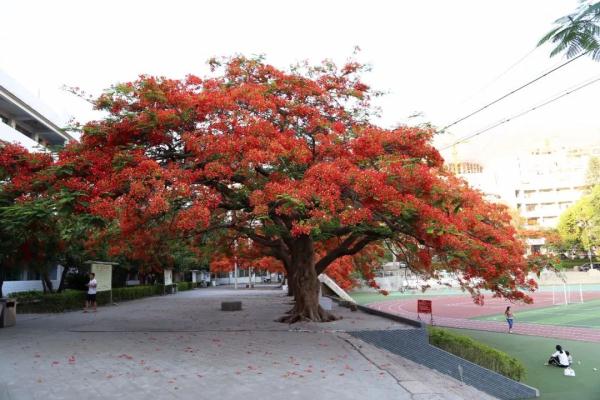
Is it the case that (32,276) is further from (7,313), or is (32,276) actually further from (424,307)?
(424,307)

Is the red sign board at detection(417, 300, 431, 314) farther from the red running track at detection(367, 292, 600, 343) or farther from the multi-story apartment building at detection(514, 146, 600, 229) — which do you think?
the multi-story apartment building at detection(514, 146, 600, 229)

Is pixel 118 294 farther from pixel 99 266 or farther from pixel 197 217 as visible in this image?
pixel 197 217

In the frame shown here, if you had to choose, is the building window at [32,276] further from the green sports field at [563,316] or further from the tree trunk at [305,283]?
the green sports field at [563,316]

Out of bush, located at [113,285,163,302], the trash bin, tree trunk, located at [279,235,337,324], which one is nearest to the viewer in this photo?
the trash bin

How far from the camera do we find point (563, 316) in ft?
78.1

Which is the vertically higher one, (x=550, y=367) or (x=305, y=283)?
(x=305, y=283)

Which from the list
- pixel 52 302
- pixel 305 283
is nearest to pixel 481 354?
pixel 305 283

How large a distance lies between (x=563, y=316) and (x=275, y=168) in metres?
19.9

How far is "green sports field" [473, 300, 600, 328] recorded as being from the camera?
21.5m

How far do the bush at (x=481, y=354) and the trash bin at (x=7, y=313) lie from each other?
36.1 feet

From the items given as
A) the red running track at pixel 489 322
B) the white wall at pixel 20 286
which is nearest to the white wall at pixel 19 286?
the white wall at pixel 20 286

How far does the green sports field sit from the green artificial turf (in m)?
4.93

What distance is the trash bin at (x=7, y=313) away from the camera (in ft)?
41.5

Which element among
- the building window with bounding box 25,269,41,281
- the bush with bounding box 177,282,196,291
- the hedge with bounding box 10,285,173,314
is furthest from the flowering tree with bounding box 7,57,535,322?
the bush with bounding box 177,282,196,291
